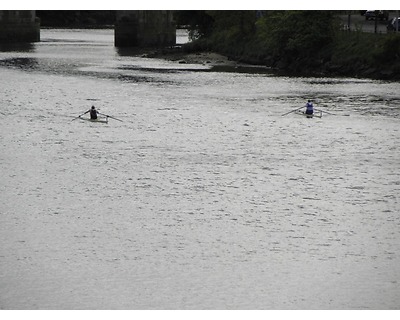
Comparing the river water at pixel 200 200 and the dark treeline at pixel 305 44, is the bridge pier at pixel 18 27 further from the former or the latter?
the river water at pixel 200 200

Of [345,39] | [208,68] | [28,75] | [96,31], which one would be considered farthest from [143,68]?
[96,31]

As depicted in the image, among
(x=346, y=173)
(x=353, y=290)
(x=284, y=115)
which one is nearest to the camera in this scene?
(x=353, y=290)

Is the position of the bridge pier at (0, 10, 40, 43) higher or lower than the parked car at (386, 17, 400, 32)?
lower

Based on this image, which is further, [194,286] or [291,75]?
[291,75]

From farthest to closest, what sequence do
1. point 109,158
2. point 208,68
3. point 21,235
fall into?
point 208,68 < point 109,158 < point 21,235

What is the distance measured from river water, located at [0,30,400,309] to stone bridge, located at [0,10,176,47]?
4778 centimetres

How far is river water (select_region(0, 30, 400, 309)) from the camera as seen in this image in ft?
75.9

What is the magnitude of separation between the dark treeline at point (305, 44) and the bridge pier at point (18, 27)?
29505 mm

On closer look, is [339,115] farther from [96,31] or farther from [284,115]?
[96,31]

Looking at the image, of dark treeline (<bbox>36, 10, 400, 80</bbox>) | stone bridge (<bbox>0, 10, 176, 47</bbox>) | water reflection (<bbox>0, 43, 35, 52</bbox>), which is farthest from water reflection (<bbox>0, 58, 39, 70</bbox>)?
stone bridge (<bbox>0, 10, 176, 47</bbox>)

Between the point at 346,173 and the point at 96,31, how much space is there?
388ft

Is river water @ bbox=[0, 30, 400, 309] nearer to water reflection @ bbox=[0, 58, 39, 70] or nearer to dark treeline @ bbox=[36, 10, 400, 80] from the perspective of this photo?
dark treeline @ bbox=[36, 10, 400, 80]

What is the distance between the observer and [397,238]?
1072 inches

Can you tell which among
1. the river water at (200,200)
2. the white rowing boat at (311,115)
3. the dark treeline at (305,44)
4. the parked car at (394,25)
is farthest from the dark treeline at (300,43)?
the white rowing boat at (311,115)
